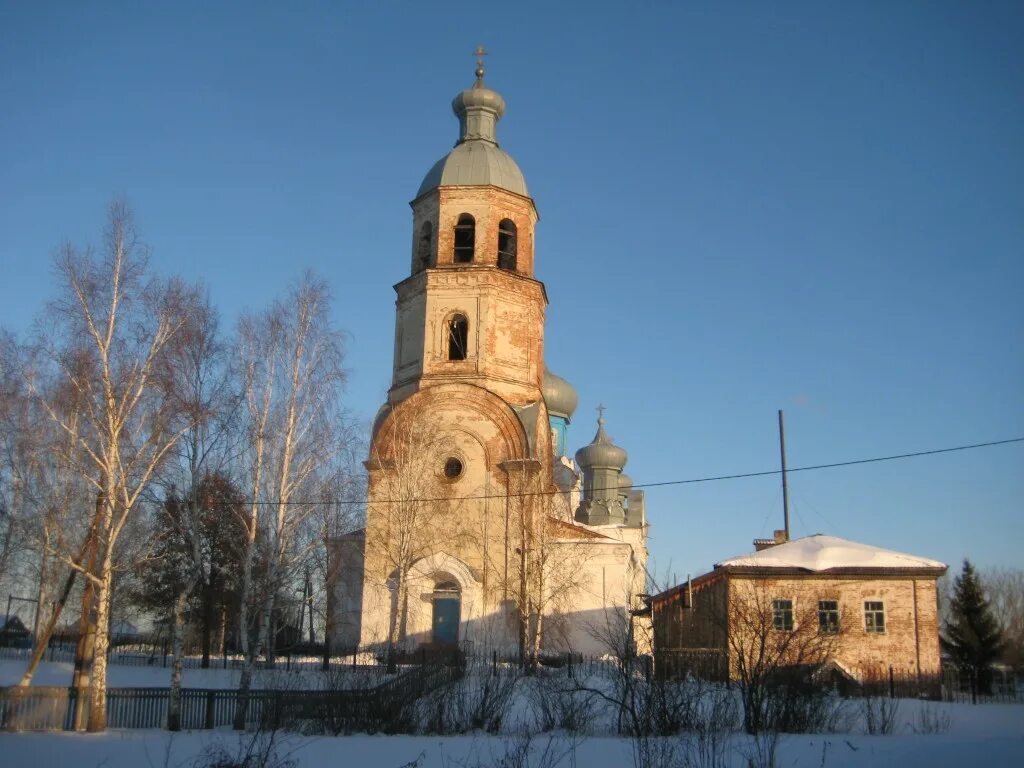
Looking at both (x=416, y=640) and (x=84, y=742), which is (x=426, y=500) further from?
(x=84, y=742)

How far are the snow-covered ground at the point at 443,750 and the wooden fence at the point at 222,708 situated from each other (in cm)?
40

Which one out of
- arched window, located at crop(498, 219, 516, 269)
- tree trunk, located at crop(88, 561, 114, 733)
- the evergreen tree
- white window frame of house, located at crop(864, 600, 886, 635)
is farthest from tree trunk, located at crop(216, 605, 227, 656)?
the evergreen tree

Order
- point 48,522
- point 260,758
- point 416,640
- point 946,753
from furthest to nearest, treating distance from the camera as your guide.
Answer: point 416,640
point 48,522
point 946,753
point 260,758

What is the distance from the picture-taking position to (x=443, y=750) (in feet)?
39.5

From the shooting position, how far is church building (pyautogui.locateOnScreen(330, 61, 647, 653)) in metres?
23.0

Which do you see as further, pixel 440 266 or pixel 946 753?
pixel 440 266

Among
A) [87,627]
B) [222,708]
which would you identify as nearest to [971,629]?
[222,708]

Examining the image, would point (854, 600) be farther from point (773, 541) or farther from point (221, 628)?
point (221, 628)

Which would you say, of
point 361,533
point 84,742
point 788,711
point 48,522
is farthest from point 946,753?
point 361,533

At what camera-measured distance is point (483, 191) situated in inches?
1006

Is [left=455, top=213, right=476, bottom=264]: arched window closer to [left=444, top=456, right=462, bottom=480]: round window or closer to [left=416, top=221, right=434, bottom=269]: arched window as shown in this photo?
[left=416, top=221, right=434, bottom=269]: arched window

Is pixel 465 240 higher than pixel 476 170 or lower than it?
lower

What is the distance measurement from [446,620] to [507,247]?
951 centimetres

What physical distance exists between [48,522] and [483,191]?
44.7 ft
